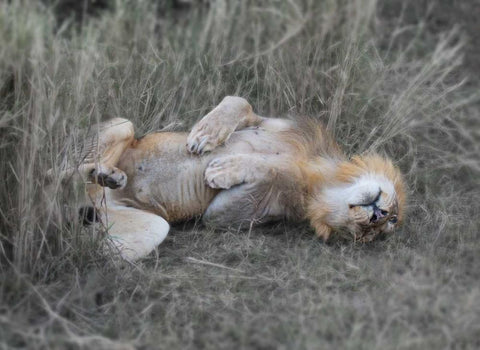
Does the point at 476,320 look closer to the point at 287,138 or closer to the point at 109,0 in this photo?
the point at 287,138

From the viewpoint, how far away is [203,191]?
4961mm

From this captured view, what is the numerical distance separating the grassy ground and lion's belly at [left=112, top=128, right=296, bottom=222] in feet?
0.66

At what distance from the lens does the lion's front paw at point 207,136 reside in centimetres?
491

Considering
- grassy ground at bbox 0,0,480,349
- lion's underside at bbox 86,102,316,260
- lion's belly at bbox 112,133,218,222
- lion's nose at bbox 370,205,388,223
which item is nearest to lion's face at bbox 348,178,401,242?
lion's nose at bbox 370,205,388,223

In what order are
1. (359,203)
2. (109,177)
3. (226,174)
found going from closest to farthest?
(109,177)
(359,203)
(226,174)

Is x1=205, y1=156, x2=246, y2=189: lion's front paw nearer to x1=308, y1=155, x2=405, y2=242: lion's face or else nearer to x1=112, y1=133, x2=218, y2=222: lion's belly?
x1=112, y1=133, x2=218, y2=222: lion's belly

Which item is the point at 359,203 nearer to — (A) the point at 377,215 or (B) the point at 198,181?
(A) the point at 377,215

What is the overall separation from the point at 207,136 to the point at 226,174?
0.28 meters

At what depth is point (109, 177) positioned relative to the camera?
459cm

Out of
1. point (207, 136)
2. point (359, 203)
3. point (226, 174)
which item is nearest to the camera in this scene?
point (359, 203)

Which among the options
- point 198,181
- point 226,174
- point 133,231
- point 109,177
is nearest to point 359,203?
point 226,174

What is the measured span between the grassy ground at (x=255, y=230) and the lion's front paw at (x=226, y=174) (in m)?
0.31

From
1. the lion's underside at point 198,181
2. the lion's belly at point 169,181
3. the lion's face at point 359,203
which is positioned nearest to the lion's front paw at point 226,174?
the lion's underside at point 198,181

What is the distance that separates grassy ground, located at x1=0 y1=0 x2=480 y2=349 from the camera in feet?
11.8
